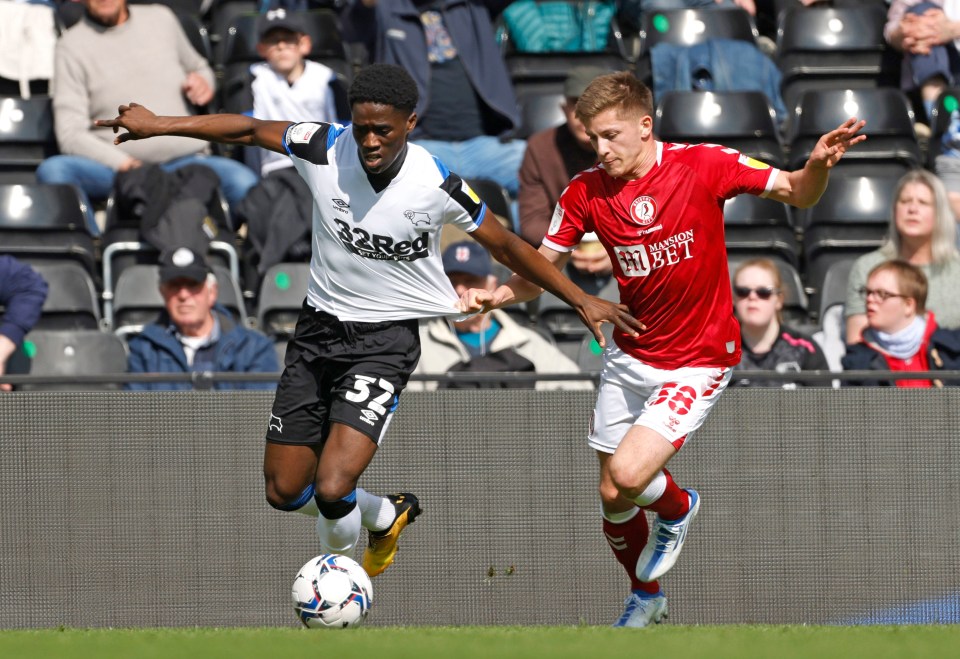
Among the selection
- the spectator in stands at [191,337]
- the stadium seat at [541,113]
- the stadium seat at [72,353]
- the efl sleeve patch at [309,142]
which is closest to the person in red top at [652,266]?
the efl sleeve patch at [309,142]

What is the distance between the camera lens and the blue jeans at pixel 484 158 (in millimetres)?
11258

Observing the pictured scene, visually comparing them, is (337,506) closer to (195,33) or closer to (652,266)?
(652,266)

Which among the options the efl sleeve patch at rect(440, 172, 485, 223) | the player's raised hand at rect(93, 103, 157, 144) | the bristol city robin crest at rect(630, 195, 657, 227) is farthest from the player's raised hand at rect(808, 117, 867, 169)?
the player's raised hand at rect(93, 103, 157, 144)

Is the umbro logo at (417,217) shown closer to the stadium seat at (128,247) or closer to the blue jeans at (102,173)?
the stadium seat at (128,247)

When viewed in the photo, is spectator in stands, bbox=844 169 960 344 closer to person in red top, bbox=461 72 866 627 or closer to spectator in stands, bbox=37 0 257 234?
person in red top, bbox=461 72 866 627

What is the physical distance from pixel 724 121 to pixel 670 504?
4878mm

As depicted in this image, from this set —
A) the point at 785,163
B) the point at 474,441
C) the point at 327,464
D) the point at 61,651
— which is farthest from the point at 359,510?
the point at 785,163

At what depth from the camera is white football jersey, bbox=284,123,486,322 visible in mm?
7020

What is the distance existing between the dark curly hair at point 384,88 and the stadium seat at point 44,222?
4.46 metres

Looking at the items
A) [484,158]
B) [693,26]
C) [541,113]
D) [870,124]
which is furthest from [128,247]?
[870,124]

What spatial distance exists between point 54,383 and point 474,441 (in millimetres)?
2370

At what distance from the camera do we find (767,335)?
357 inches

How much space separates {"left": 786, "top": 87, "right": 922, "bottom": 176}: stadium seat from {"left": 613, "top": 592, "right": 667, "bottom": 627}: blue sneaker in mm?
5115

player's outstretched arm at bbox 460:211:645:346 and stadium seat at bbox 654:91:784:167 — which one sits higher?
player's outstretched arm at bbox 460:211:645:346
